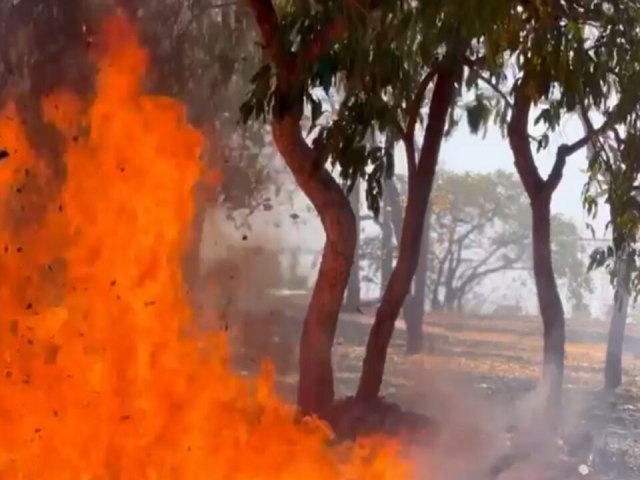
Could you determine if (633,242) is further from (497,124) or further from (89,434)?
(89,434)

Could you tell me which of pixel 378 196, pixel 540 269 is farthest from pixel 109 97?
pixel 540 269

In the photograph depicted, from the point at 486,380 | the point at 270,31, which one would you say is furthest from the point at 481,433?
the point at 270,31

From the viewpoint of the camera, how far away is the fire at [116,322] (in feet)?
4.62

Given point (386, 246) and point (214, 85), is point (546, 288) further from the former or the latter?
point (214, 85)

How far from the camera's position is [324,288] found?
1.48m

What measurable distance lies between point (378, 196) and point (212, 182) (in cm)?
25

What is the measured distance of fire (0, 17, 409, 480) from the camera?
1.41 meters

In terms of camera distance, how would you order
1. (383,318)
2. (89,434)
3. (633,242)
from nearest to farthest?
(89,434) → (383,318) → (633,242)

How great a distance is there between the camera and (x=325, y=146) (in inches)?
57.7

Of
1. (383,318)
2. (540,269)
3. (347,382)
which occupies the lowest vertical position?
(347,382)

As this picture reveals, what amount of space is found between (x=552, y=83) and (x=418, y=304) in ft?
1.31

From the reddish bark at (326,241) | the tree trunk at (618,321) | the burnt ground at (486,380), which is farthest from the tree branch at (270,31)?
the tree trunk at (618,321)

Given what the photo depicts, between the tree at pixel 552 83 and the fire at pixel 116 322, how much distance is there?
1.43 ft

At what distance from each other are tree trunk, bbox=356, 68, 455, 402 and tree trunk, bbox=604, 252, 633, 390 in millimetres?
374
